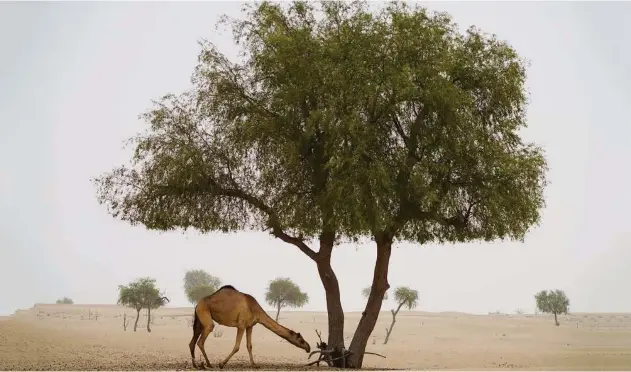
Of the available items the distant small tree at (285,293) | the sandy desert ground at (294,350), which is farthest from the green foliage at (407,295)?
the distant small tree at (285,293)

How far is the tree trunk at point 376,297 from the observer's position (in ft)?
106

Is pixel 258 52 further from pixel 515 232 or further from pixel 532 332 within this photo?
pixel 532 332

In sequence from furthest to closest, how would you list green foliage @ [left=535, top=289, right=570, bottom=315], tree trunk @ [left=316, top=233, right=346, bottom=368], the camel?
1. green foliage @ [left=535, top=289, right=570, bottom=315]
2. tree trunk @ [left=316, top=233, right=346, bottom=368]
3. the camel

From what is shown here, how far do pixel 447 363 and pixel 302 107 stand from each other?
3024 cm

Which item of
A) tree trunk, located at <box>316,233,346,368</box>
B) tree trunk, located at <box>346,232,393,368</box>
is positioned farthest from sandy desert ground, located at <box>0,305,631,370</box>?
tree trunk, located at <box>346,232,393,368</box>

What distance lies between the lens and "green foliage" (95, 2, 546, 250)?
28.6m

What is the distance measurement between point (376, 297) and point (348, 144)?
777 centimetres

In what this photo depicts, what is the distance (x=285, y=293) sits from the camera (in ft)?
335

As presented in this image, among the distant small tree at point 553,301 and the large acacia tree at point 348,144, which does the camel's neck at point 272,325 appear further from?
the distant small tree at point 553,301

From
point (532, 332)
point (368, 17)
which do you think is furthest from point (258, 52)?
point (532, 332)

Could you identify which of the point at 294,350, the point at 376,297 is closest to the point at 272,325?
the point at 376,297

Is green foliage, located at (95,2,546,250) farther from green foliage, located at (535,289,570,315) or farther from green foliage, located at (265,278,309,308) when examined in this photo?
green foliage, located at (535,289,570,315)

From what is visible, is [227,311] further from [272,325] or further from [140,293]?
[140,293]

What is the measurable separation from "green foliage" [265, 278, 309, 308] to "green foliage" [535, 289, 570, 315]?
119 ft
